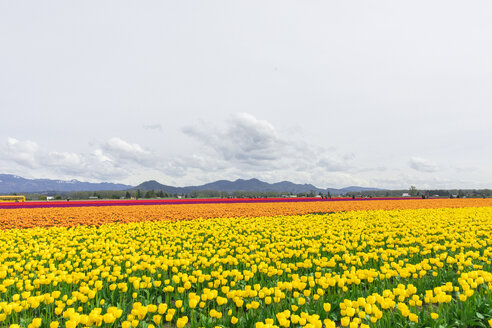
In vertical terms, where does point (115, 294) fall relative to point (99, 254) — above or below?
below

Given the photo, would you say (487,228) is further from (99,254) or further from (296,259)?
(99,254)

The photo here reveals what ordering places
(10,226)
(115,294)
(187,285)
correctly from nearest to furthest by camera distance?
1. (187,285)
2. (115,294)
3. (10,226)

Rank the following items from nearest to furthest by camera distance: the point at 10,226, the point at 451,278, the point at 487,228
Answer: the point at 451,278, the point at 487,228, the point at 10,226

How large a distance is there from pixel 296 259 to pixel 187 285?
3768 mm

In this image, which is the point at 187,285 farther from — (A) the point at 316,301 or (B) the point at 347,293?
(B) the point at 347,293

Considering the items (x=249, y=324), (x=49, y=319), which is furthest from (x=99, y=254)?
(x=249, y=324)

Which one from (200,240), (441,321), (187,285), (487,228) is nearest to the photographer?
(441,321)

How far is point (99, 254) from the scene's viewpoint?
738cm

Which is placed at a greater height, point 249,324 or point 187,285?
point 187,285

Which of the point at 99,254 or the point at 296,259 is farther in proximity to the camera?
the point at 296,259

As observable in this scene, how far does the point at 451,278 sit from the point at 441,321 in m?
2.85

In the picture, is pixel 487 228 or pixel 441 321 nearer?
pixel 441 321

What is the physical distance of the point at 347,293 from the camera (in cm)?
533

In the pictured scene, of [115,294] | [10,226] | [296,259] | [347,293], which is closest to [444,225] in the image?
[296,259]
